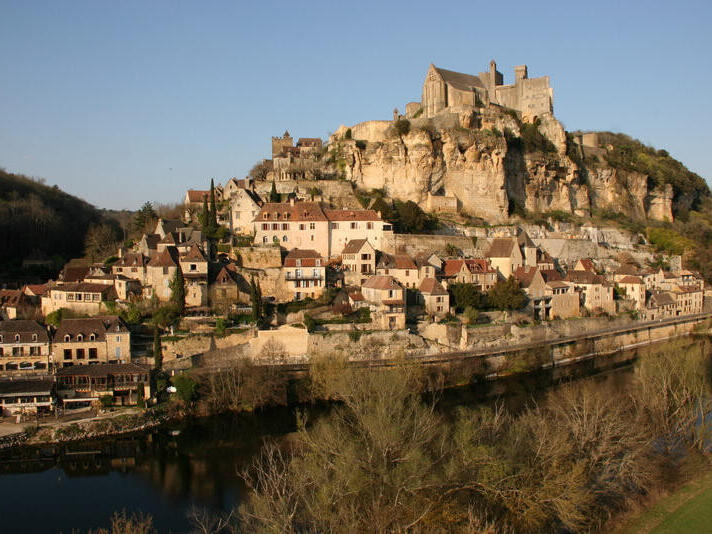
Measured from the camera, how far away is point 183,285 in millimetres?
33438

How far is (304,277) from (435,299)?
788 cm

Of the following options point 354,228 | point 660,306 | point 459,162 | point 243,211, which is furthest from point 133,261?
point 660,306

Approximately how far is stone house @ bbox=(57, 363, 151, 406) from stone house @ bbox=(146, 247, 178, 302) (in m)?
6.63

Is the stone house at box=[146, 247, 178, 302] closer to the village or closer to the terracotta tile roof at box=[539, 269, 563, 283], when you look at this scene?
the village

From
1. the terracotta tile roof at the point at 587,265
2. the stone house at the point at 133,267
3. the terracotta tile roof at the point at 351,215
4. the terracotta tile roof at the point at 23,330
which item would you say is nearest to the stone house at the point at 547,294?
the terracotta tile roof at the point at 587,265

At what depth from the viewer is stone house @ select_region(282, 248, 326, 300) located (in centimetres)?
3647

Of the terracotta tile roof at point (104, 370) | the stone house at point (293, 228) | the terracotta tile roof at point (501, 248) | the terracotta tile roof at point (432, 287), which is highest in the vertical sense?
the stone house at point (293, 228)

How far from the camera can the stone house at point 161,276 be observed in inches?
1335

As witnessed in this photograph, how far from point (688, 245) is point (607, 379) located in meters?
30.5

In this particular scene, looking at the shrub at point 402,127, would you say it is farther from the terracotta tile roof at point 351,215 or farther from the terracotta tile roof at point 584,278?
the terracotta tile roof at point 584,278

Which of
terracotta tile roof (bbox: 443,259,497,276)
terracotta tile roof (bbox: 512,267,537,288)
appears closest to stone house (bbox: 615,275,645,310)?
terracotta tile roof (bbox: 512,267,537,288)

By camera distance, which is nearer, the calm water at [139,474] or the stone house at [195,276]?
the calm water at [139,474]

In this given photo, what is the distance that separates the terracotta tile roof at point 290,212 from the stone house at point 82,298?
34.5 ft

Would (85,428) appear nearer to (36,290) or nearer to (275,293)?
(275,293)
